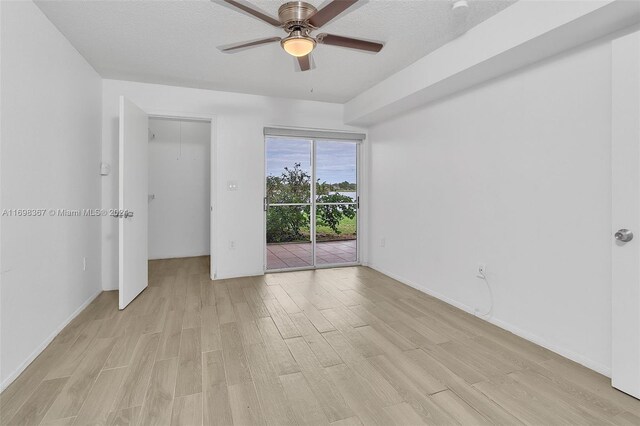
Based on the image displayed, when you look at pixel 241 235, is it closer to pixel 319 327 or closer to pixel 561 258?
pixel 319 327

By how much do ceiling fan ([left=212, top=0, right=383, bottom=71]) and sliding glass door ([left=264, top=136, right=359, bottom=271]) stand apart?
2459 millimetres

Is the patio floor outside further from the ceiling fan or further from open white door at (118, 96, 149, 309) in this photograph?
the ceiling fan

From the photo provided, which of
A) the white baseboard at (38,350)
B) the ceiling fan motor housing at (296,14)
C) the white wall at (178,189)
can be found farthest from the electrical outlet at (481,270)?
the white wall at (178,189)

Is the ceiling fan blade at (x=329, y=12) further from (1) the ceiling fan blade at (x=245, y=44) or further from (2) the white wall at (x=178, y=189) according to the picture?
(2) the white wall at (x=178, y=189)

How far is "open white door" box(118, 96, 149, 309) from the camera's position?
315cm

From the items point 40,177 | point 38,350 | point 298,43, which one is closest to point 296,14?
A: point 298,43

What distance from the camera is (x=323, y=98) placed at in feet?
15.0

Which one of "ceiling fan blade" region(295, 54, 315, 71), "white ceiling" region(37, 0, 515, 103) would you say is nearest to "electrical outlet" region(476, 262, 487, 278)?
"white ceiling" region(37, 0, 515, 103)

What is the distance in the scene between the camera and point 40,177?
7.68 ft

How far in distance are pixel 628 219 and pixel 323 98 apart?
3.65 metres

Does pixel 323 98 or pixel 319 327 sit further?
pixel 323 98

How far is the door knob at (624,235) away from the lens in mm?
1838

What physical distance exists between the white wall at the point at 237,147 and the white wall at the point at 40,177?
89 cm

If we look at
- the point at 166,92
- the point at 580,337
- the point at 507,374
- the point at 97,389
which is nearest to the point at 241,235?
the point at 166,92
